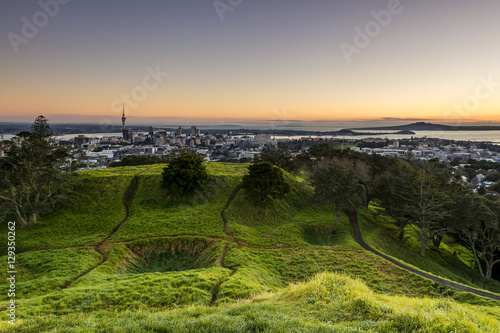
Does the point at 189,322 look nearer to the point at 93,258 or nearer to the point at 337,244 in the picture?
the point at 93,258

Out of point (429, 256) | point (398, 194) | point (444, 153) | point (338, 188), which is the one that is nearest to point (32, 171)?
point (338, 188)

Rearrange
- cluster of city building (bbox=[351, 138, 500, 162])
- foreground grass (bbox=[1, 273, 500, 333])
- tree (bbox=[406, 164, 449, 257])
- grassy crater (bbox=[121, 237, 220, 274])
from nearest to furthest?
foreground grass (bbox=[1, 273, 500, 333]) < grassy crater (bbox=[121, 237, 220, 274]) < tree (bbox=[406, 164, 449, 257]) < cluster of city building (bbox=[351, 138, 500, 162])

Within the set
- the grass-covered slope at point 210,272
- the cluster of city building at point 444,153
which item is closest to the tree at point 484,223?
the grass-covered slope at point 210,272

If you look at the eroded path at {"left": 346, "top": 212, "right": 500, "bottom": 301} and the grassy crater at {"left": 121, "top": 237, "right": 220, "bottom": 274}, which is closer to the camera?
the eroded path at {"left": 346, "top": 212, "right": 500, "bottom": 301}

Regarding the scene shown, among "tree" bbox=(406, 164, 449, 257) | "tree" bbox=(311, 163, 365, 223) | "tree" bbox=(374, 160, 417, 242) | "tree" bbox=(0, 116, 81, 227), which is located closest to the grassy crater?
"tree" bbox=(0, 116, 81, 227)

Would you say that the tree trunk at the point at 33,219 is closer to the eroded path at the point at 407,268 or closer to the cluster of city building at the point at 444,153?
the eroded path at the point at 407,268

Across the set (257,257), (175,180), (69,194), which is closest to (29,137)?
(69,194)

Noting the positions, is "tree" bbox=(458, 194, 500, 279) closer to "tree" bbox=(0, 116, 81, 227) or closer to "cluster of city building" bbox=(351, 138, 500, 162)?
"tree" bbox=(0, 116, 81, 227)
